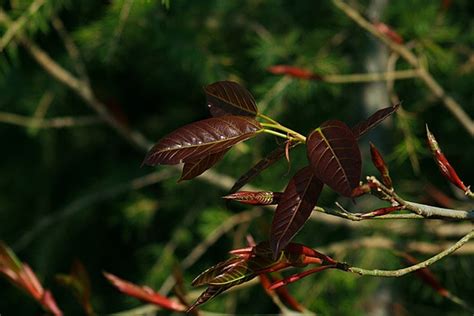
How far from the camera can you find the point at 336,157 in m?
0.73

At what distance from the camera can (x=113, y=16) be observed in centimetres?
187

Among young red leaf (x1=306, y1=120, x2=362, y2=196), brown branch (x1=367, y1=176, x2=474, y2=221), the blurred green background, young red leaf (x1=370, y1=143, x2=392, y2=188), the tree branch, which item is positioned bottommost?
the blurred green background

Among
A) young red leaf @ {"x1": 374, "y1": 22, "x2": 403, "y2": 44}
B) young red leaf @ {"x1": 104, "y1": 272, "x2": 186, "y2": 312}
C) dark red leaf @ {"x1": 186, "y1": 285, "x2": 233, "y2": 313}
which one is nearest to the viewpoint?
dark red leaf @ {"x1": 186, "y1": 285, "x2": 233, "y2": 313}

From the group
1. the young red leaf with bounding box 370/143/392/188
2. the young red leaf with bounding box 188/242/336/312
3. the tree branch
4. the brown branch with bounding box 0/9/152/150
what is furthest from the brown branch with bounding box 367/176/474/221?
the brown branch with bounding box 0/9/152/150

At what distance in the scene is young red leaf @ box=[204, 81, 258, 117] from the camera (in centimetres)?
83

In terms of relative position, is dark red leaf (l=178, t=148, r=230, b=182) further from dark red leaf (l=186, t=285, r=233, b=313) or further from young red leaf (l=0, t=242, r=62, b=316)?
young red leaf (l=0, t=242, r=62, b=316)

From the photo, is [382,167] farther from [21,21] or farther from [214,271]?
[21,21]

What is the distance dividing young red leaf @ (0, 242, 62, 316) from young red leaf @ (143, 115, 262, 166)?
45 centimetres

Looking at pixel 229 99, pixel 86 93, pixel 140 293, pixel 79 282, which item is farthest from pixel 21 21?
pixel 229 99

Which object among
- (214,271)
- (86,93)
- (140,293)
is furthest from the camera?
(86,93)

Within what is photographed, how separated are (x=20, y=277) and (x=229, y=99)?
50cm

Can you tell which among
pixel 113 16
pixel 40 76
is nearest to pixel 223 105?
pixel 113 16

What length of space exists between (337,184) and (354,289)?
5.61 ft

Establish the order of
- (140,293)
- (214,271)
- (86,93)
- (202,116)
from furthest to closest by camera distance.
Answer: (202,116) → (86,93) → (140,293) → (214,271)
